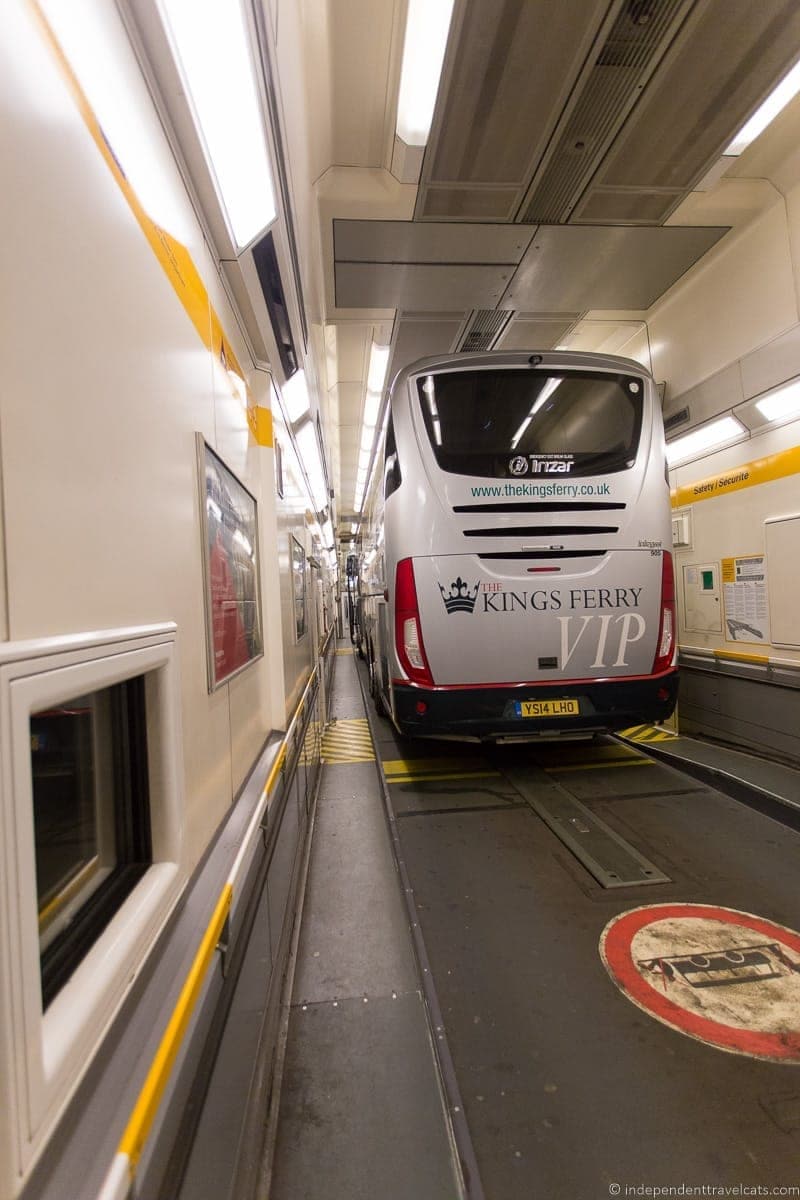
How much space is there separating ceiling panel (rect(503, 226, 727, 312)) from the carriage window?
4566mm

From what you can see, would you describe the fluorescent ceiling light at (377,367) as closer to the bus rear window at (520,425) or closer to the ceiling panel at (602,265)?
the ceiling panel at (602,265)

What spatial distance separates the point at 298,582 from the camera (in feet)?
14.4

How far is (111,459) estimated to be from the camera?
1.00 meters

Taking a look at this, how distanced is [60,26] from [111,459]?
704 mm

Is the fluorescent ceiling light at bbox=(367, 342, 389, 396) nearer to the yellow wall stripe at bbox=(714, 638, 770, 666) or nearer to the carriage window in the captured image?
the yellow wall stripe at bbox=(714, 638, 770, 666)

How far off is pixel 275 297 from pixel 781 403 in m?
3.75

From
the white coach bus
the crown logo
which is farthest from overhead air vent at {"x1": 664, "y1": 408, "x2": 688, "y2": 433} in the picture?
the crown logo

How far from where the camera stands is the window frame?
0.56 metres

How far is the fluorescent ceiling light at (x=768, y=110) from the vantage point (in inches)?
119

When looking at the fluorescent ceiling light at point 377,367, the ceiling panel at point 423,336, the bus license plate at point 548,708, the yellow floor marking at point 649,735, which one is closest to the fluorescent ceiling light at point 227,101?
the bus license plate at point 548,708

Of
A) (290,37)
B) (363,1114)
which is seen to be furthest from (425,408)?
(363,1114)

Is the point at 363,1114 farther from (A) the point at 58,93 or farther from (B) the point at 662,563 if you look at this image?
(B) the point at 662,563

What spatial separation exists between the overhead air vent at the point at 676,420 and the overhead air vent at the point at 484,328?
1.88 meters

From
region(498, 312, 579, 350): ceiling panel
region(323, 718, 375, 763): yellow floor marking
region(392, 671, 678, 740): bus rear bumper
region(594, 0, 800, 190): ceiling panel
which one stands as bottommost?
region(323, 718, 375, 763): yellow floor marking
